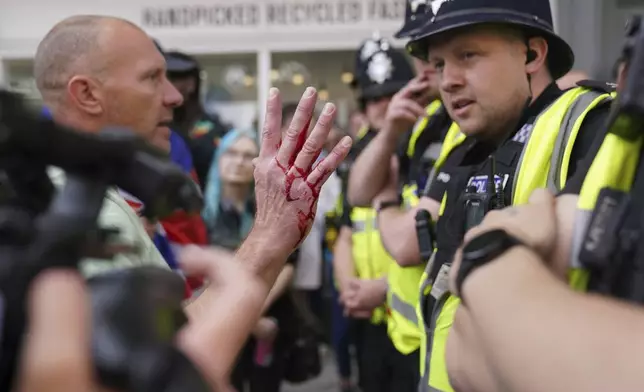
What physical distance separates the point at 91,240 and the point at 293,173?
3.47ft

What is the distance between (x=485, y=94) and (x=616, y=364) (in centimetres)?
139

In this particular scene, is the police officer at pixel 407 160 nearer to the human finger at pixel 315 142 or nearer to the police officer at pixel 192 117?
the human finger at pixel 315 142

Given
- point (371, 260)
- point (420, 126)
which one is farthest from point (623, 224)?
point (371, 260)

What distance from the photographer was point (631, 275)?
95cm

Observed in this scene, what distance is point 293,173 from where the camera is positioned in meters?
1.85

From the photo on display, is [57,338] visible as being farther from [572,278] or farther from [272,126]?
[272,126]

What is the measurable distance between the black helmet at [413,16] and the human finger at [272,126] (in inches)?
37.0

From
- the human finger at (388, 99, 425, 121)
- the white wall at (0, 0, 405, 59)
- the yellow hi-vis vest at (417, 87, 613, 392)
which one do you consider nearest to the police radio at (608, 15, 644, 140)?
the yellow hi-vis vest at (417, 87, 613, 392)

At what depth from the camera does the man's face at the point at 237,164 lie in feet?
14.8

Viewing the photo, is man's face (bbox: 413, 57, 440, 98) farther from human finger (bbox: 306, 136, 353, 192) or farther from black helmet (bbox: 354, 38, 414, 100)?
human finger (bbox: 306, 136, 353, 192)

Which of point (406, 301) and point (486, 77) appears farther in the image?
point (406, 301)

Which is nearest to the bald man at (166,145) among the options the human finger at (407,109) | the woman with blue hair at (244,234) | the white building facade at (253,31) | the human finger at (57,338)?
the human finger at (57,338)

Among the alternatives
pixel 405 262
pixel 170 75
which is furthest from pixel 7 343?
pixel 170 75

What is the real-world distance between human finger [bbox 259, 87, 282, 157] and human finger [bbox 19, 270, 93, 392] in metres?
1.17
